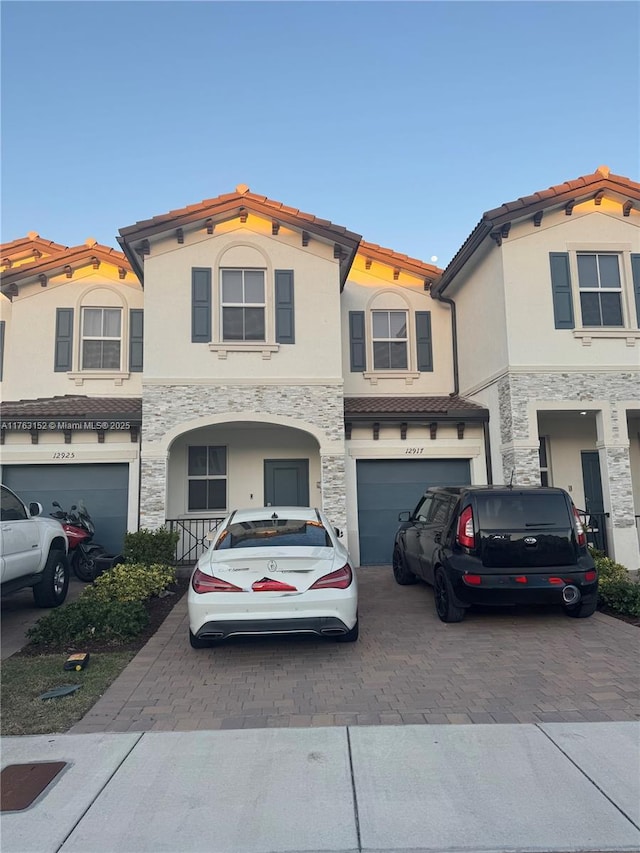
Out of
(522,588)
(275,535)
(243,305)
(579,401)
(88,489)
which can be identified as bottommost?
(522,588)

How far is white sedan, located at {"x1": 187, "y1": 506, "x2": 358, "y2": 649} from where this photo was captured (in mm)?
5348

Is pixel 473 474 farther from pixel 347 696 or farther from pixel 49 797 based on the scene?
pixel 49 797

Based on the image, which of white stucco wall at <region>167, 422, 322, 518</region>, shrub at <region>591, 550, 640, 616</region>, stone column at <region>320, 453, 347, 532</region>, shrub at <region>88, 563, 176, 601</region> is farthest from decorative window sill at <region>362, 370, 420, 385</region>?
shrub at <region>88, 563, 176, 601</region>

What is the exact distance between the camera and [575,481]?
1280cm

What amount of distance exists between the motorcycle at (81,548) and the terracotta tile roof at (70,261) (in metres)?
5.92

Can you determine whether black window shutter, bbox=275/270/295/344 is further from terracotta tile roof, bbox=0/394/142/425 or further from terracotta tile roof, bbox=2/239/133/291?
terracotta tile roof, bbox=2/239/133/291

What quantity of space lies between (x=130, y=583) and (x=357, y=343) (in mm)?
8047

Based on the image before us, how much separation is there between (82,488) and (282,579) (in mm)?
7758

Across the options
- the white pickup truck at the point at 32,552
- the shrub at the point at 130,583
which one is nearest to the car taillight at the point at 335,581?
the shrub at the point at 130,583

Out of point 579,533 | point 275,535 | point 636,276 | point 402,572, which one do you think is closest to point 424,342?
point 636,276

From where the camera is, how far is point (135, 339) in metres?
13.4

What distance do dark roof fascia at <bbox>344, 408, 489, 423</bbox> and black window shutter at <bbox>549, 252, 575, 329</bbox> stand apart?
7.63ft

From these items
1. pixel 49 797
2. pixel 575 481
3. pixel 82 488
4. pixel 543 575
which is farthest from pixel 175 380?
pixel 575 481

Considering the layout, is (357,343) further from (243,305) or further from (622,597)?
(622,597)
